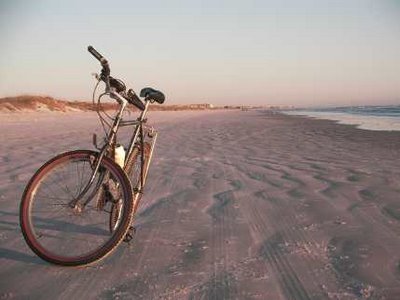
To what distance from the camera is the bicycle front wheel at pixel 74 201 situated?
2.95 m

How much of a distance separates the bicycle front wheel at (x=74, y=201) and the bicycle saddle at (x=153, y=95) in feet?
1.99

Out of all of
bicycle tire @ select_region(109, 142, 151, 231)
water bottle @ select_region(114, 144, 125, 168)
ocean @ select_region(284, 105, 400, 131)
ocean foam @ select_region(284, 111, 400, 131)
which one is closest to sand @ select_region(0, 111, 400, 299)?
bicycle tire @ select_region(109, 142, 151, 231)

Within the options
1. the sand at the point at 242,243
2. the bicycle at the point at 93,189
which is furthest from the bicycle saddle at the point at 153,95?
the sand at the point at 242,243

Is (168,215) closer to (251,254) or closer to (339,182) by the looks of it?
(251,254)

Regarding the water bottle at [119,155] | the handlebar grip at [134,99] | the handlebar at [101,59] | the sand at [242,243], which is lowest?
the sand at [242,243]

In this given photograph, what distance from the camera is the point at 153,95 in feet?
11.1

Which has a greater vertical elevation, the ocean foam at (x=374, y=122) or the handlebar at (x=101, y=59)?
the handlebar at (x=101, y=59)

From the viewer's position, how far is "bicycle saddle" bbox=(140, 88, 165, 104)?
3.40m

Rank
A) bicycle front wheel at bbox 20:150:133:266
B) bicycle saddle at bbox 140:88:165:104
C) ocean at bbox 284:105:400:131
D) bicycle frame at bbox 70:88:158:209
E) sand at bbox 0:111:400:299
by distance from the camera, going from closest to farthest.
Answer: sand at bbox 0:111:400:299 < bicycle front wheel at bbox 20:150:133:266 < bicycle frame at bbox 70:88:158:209 < bicycle saddle at bbox 140:88:165:104 < ocean at bbox 284:105:400:131

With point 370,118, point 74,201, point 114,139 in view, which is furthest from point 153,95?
point 370,118

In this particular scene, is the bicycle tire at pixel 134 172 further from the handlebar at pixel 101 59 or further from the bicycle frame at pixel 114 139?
the handlebar at pixel 101 59

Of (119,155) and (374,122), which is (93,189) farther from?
(374,122)

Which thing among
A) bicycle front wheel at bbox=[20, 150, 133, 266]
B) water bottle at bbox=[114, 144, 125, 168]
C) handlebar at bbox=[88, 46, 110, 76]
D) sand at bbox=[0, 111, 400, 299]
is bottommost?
sand at bbox=[0, 111, 400, 299]

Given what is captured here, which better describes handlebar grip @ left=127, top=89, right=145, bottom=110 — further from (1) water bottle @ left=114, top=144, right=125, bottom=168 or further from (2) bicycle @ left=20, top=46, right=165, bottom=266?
(1) water bottle @ left=114, top=144, right=125, bottom=168
